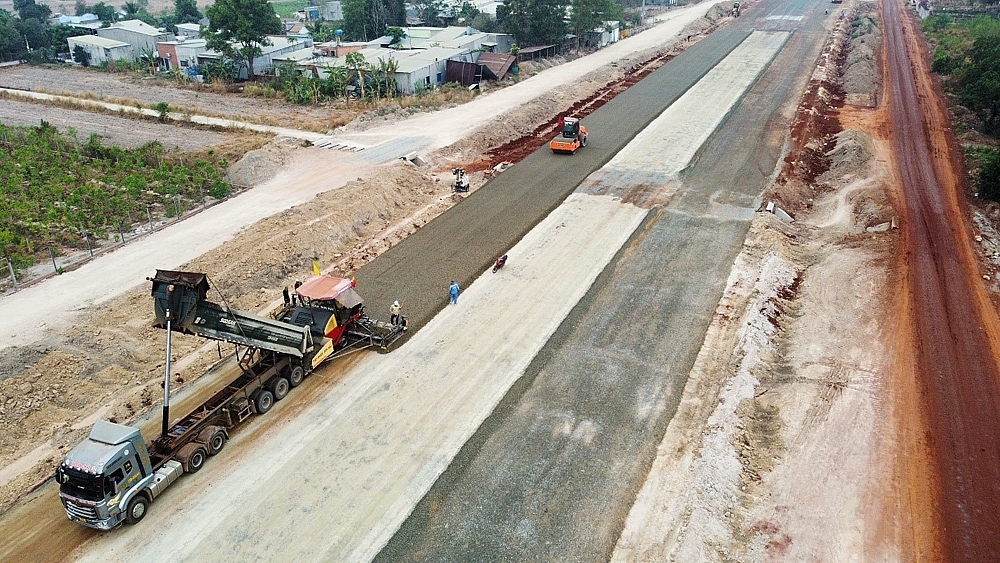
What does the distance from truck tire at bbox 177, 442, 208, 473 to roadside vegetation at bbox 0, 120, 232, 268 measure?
14.8 m

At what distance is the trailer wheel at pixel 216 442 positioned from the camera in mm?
15086

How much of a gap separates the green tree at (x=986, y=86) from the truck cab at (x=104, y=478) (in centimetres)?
4186

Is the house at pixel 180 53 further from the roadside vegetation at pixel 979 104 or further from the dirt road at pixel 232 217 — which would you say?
the roadside vegetation at pixel 979 104

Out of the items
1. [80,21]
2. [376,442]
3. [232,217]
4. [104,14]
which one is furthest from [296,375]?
[104,14]

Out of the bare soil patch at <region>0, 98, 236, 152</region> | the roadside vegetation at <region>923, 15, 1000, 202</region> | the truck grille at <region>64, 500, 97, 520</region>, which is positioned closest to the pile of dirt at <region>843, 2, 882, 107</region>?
the roadside vegetation at <region>923, 15, 1000, 202</region>

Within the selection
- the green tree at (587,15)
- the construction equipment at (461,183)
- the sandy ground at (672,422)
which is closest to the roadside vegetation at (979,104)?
the sandy ground at (672,422)

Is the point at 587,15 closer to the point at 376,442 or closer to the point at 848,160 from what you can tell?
the point at 848,160

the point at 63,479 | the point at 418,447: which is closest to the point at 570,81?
the point at 418,447

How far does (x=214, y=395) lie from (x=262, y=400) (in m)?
1.17

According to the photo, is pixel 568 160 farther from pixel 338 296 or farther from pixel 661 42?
pixel 661 42

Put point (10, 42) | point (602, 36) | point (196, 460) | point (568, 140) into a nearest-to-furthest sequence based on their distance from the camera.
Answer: point (196, 460)
point (568, 140)
point (602, 36)
point (10, 42)

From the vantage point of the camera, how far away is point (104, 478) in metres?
12.6

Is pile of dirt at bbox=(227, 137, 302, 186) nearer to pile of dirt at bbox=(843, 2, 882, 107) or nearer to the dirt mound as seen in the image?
the dirt mound

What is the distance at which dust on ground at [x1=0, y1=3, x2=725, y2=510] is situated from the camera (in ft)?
53.8
